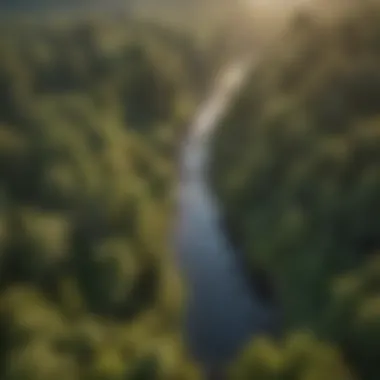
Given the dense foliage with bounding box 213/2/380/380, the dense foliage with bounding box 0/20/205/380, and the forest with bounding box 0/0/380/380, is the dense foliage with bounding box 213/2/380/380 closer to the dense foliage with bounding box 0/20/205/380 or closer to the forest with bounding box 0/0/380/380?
the forest with bounding box 0/0/380/380

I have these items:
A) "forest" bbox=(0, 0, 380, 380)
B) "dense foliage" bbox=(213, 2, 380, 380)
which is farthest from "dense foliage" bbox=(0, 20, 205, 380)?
"dense foliage" bbox=(213, 2, 380, 380)

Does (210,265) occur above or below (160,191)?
below

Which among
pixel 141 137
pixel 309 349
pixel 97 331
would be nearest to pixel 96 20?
pixel 141 137

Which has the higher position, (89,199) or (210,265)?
(89,199)

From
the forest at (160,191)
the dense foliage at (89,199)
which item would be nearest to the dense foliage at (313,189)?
the forest at (160,191)

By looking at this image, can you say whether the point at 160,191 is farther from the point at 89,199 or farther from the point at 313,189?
the point at 313,189

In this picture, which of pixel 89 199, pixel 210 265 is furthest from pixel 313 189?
pixel 89 199
